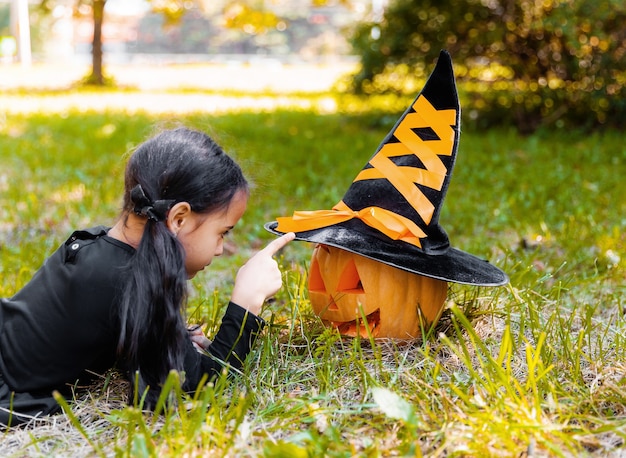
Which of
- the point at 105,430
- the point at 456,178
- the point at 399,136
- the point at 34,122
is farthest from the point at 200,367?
the point at 34,122

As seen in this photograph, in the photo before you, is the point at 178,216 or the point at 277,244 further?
the point at 277,244

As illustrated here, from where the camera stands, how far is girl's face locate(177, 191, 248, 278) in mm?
1996

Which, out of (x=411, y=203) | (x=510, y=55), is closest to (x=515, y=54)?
(x=510, y=55)

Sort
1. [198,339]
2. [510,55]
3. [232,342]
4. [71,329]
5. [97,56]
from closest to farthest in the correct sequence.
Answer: [71,329], [232,342], [198,339], [510,55], [97,56]

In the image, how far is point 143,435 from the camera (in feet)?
5.46

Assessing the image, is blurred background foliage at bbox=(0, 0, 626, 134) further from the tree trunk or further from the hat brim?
the tree trunk

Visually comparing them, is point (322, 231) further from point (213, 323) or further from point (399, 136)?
point (213, 323)

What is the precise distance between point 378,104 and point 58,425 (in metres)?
7.92

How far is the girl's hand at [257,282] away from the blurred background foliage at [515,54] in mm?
5325

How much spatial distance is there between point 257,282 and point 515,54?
19.9 feet

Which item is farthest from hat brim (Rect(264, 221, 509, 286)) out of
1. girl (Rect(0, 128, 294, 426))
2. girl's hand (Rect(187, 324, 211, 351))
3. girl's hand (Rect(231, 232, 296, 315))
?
girl's hand (Rect(187, 324, 211, 351))

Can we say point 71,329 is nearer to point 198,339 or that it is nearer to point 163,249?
point 163,249

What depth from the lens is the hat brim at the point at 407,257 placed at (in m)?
2.09

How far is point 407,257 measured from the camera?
2.12 m
